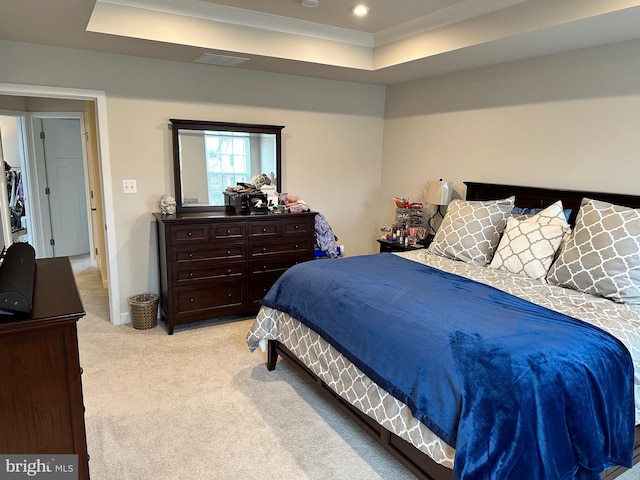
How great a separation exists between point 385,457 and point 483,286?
44.3 inches

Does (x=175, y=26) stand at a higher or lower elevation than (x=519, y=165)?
higher

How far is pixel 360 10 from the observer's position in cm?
341

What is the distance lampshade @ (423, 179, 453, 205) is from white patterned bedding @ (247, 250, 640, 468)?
3.26 ft

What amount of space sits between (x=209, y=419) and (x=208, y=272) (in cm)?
152

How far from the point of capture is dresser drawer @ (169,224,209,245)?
368 centimetres

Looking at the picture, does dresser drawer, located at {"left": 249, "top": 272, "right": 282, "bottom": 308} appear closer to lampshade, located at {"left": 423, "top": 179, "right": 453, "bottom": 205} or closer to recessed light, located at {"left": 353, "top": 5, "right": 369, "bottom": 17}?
lampshade, located at {"left": 423, "top": 179, "right": 453, "bottom": 205}

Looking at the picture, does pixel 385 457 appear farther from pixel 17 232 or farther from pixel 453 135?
pixel 17 232

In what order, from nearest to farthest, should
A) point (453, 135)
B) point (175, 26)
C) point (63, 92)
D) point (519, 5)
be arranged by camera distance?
point (519, 5) → point (175, 26) → point (63, 92) → point (453, 135)

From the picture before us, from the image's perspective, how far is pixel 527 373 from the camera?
1628 mm

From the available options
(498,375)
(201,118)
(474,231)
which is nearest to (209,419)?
(498,375)

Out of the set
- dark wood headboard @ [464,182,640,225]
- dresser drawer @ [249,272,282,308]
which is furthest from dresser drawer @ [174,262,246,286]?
dark wood headboard @ [464,182,640,225]

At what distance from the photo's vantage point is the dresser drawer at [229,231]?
151 inches

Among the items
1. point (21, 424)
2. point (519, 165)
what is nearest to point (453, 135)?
point (519, 165)

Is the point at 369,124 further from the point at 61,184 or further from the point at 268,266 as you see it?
the point at 61,184
